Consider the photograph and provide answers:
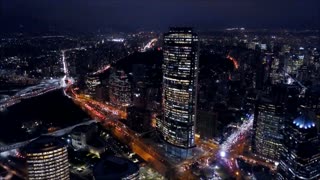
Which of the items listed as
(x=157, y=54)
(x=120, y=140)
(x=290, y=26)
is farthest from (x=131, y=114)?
(x=290, y=26)

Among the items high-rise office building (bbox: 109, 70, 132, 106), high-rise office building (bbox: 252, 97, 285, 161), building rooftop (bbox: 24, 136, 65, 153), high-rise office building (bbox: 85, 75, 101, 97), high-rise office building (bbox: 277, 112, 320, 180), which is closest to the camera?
high-rise office building (bbox: 277, 112, 320, 180)

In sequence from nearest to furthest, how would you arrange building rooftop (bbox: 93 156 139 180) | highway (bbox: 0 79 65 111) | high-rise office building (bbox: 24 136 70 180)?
building rooftop (bbox: 93 156 139 180) < high-rise office building (bbox: 24 136 70 180) < highway (bbox: 0 79 65 111)

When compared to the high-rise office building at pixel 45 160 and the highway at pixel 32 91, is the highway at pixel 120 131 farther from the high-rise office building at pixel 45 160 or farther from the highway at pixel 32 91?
the high-rise office building at pixel 45 160

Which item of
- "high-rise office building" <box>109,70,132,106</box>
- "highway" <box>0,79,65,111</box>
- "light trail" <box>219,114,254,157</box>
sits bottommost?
"light trail" <box>219,114,254,157</box>

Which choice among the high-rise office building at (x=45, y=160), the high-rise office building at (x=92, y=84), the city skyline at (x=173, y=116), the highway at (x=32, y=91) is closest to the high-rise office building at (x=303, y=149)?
the city skyline at (x=173, y=116)

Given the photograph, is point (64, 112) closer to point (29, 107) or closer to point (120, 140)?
point (29, 107)

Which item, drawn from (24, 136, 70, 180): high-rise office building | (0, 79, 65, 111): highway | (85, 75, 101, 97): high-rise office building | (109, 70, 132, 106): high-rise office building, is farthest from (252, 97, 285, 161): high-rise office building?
(0, 79, 65, 111): highway

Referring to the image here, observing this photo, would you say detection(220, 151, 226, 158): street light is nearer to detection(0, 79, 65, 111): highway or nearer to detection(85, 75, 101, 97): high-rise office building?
detection(85, 75, 101, 97): high-rise office building
